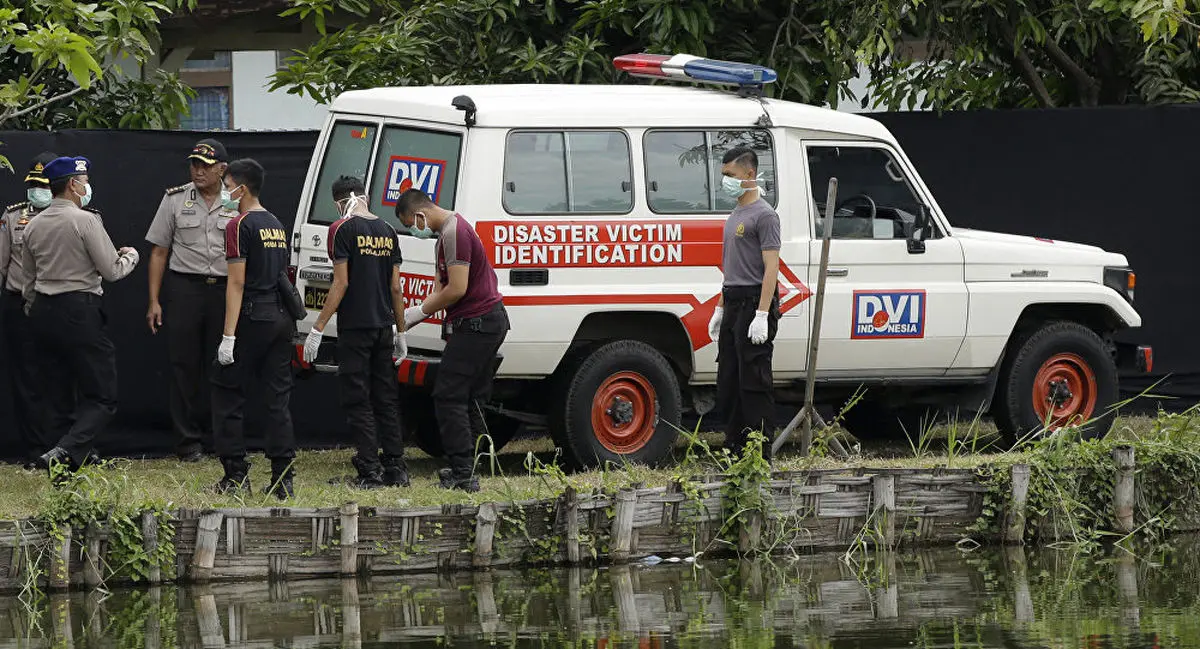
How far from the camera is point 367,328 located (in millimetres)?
10219

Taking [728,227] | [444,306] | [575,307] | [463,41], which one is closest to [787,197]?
[728,227]

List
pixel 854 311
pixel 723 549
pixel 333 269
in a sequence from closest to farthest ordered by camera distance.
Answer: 1. pixel 723 549
2. pixel 333 269
3. pixel 854 311

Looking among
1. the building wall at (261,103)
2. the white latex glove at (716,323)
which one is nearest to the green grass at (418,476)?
the white latex glove at (716,323)

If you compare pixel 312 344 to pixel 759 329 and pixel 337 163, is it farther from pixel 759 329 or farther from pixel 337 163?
pixel 759 329

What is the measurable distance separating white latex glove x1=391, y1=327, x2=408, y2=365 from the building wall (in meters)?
15.3

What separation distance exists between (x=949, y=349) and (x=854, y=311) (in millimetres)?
683

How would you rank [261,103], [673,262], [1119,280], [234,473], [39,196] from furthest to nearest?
[261,103]
[1119,280]
[39,196]
[673,262]
[234,473]

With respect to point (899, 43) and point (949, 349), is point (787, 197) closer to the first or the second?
point (949, 349)

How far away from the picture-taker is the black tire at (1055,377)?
11.6 metres

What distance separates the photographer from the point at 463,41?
13.9 m

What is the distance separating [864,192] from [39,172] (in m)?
4.84

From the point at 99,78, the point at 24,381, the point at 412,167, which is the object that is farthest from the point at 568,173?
the point at 24,381

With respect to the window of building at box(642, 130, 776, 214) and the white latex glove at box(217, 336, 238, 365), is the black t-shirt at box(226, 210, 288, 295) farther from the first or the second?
the window of building at box(642, 130, 776, 214)

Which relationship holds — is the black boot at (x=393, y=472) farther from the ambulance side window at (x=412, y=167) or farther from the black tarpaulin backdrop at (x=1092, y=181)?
the black tarpaulin backdrop at (x=1092, y=181)
